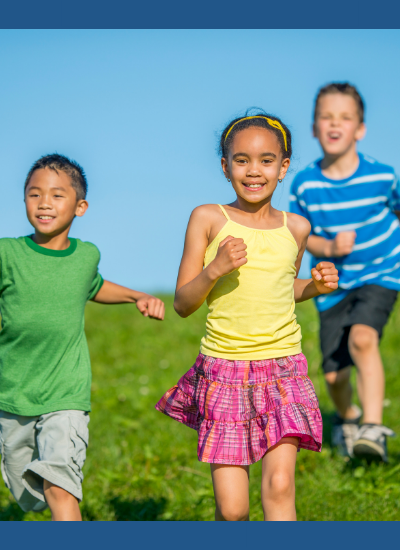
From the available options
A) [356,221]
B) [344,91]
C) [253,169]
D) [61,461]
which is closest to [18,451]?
[61,461]

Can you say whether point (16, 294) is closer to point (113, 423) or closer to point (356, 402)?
point (113, 423)

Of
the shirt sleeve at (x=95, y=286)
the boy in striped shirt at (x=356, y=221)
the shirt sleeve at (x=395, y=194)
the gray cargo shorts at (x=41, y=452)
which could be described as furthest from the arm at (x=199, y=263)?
the shirt sleeve at (x=395, y=194)

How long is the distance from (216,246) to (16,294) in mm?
998

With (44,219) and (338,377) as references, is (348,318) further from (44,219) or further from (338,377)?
(44,219)

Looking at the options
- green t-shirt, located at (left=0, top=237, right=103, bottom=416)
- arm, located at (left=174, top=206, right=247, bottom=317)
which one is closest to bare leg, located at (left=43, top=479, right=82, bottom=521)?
green t-shirt, located at (left=0, top=237, right=103, bottom=416)

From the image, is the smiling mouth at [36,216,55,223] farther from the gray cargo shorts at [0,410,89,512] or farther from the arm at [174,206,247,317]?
the gray cargo shorts at [0,410,89,512]

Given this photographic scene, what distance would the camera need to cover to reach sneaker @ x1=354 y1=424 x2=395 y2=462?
4.43m

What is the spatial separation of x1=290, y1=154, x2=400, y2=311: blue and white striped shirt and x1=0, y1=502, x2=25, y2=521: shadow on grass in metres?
2.52

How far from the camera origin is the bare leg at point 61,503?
3195mm

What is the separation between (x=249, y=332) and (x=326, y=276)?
1.43 feet

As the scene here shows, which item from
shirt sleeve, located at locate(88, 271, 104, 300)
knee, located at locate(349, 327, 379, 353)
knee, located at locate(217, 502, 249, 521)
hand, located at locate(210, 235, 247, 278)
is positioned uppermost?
hand, located at locate(210, 235, 247, 278)

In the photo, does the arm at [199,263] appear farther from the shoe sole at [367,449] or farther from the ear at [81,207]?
the shoe sole at [367,449]

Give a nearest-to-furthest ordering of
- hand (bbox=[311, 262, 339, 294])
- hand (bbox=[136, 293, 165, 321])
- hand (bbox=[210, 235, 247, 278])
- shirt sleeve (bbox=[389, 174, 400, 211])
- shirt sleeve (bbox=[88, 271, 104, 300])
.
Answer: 1. hand (bbox=[210, 235, 247, 278])
2. hand (bbox=[311, 262, 339, 294])
3. hand (bbox=[136, 293, 165, 321])
4. shirt sleeve (bbox=[88, 271, 104, 300])
5. shirt sleeve (bbox=[389, 174, 400, 211])

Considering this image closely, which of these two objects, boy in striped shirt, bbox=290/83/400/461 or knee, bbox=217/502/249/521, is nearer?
knee, bbox=217/502/249/521
